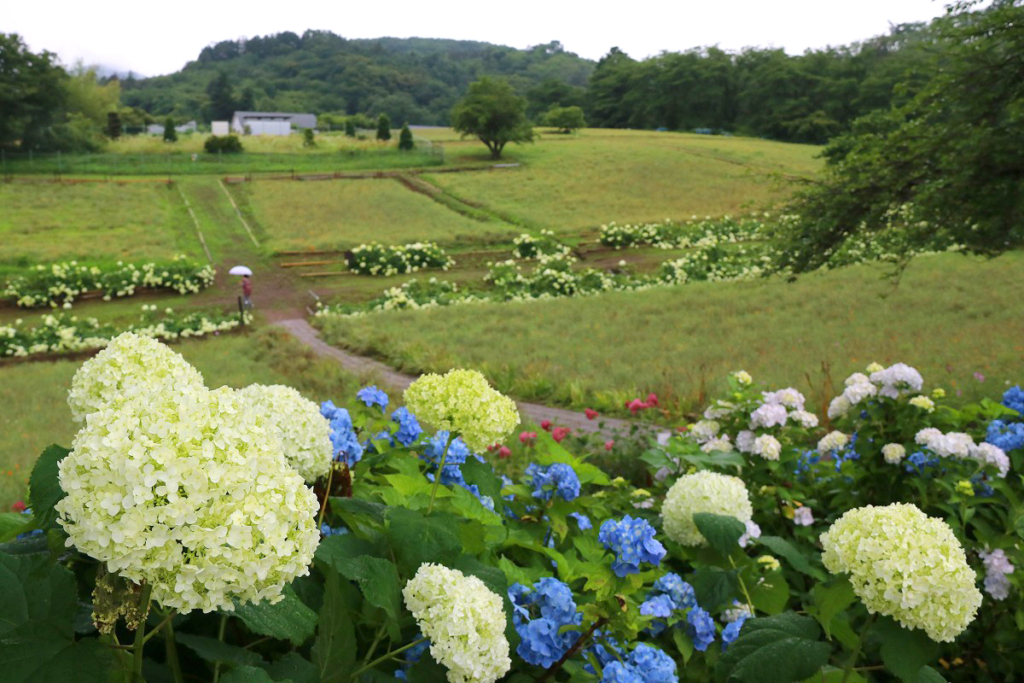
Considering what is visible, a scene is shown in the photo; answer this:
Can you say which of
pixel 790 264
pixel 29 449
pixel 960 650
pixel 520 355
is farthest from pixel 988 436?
pixel 520 355

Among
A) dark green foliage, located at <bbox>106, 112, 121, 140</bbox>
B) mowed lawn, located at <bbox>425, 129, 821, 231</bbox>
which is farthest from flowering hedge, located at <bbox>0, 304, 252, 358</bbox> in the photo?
dark green foliage, located at <bbox>106, 112, 121, 140</bbox>

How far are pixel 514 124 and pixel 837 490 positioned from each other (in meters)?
46.2

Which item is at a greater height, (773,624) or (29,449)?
(773,624)

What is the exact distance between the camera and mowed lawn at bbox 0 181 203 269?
2523cm

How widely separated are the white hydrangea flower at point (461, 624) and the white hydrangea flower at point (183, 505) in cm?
38

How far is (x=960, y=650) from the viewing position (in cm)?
322

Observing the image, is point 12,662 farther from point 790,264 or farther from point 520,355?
point 520,355

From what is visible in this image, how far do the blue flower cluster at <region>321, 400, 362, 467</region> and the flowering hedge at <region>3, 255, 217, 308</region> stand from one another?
21502mm

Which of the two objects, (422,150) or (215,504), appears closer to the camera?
(215,504)

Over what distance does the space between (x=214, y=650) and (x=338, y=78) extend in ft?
343

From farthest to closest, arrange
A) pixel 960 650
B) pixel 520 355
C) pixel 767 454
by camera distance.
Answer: pixel 520 355
pixel 767 454
pixel 960 650

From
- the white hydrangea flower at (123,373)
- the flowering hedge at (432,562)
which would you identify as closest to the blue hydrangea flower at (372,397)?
the flowering hedge at (432,562)

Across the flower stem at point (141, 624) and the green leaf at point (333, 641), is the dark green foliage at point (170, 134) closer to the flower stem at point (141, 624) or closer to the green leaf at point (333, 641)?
the green leaf at point (333, 641)

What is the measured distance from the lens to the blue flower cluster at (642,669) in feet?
5.52
